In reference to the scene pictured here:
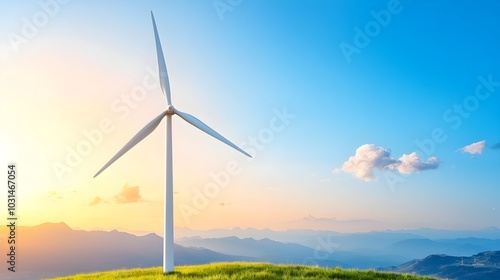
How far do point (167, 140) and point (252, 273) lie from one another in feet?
31.8

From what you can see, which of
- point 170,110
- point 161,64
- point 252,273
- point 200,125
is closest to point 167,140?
point 170,110

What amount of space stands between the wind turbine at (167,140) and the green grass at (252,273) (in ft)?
5.04

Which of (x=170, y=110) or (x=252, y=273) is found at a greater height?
(x=170, y=110)

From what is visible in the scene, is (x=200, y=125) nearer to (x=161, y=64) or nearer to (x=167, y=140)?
(x=167, y=140)

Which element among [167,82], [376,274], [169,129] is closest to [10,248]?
[169,129]

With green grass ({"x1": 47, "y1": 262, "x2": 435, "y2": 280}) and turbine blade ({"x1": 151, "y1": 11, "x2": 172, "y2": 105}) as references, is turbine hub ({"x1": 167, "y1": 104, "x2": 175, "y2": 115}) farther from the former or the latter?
green grass ({"x1": 47, "y1": 262, "x2": 435, "y2": 280})

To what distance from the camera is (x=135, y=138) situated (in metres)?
30.9

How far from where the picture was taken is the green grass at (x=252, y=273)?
85.0 ft

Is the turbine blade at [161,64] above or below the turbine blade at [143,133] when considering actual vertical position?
above

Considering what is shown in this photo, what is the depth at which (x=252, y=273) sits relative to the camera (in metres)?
26.2

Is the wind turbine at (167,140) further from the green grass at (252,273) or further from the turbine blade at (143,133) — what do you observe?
the green grass at (252,273)

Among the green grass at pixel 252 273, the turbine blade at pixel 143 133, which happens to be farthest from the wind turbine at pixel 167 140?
the green grass at pixel 252 273

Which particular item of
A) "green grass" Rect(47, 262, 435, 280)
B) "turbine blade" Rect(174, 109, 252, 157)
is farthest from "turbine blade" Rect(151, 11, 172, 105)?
"green grass" Rect(47, 262, 435, 280)

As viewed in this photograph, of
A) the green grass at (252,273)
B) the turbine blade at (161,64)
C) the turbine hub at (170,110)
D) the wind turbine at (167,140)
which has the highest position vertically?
the turbine blade at (161,64)
